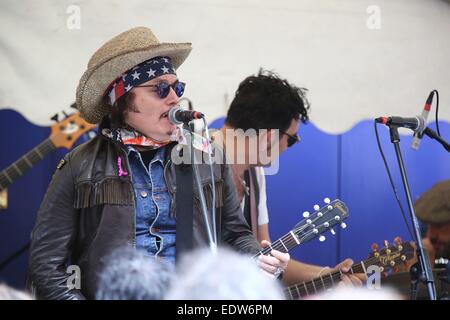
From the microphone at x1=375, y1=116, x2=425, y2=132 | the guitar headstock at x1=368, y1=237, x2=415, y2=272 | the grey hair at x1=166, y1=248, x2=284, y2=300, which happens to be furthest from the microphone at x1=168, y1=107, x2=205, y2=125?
the guitar headstock at x1=368, y1=237, x2=415, y2=272

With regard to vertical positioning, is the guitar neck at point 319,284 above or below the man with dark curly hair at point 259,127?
below

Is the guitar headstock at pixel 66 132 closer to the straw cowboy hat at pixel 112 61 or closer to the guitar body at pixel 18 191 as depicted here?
the guitar body at pixel 18 191

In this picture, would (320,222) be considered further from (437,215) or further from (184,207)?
(437,215)

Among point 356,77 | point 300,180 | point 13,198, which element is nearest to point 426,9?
point 356,77

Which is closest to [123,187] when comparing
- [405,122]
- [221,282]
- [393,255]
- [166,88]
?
[166,88]

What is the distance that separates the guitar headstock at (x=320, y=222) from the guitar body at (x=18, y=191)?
4.04 feet

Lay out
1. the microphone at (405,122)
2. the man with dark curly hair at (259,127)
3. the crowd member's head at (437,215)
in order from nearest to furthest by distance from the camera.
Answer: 1. the microphone at (405,122)
2. the man with dark curly hair at (259,127)
3. the crowd member's head at (437,215)

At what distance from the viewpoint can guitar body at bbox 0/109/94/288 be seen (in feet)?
10.2

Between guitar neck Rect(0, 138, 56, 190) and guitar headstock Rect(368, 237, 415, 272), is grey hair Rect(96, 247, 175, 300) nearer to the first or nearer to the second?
guitar neck Rect(0, 138, 56, 190)

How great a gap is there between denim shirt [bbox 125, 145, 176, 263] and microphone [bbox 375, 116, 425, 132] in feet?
2.84

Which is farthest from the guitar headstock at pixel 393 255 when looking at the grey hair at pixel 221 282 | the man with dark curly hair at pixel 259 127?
the grey hair at pixel 221 282

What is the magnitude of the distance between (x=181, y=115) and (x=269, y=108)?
42.4 inches

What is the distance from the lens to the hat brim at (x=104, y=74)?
2.58 metres

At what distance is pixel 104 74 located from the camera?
2611 mm
